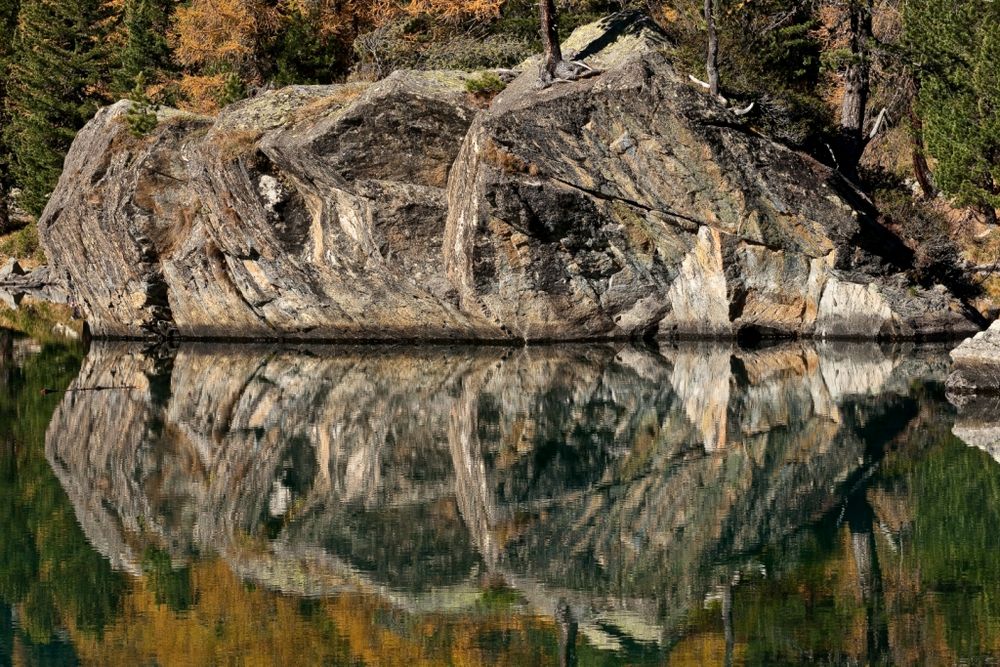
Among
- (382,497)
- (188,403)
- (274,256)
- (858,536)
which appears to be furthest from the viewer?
(274,256)

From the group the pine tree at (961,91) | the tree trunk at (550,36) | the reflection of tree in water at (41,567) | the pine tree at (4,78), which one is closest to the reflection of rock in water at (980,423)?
the reflection of tree in water at (41,567)

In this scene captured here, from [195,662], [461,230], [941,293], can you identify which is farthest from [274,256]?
[195,662]

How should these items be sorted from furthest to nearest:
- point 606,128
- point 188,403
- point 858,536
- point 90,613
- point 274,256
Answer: point 274,256
point 606,128
point 188,403
point 858,536
point 90,613

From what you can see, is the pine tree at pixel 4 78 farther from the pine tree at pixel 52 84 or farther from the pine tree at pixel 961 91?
the pine tree at pixel 961 91

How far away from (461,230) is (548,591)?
74.7 feet

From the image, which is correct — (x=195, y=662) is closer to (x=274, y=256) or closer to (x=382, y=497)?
(x=382, y=497)

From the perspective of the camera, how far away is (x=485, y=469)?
1752 centimetres

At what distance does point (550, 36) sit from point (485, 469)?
18.0 metres

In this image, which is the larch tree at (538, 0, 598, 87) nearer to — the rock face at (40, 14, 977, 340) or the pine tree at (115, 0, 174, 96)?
the rock face at (40, 14, 977, 340)

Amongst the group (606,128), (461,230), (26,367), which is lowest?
(26,367)

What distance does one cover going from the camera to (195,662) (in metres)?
10.0

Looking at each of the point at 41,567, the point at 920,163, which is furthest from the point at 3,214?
the point at 41,567

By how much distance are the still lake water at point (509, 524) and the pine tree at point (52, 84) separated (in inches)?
1276

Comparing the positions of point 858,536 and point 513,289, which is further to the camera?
point 513,289
